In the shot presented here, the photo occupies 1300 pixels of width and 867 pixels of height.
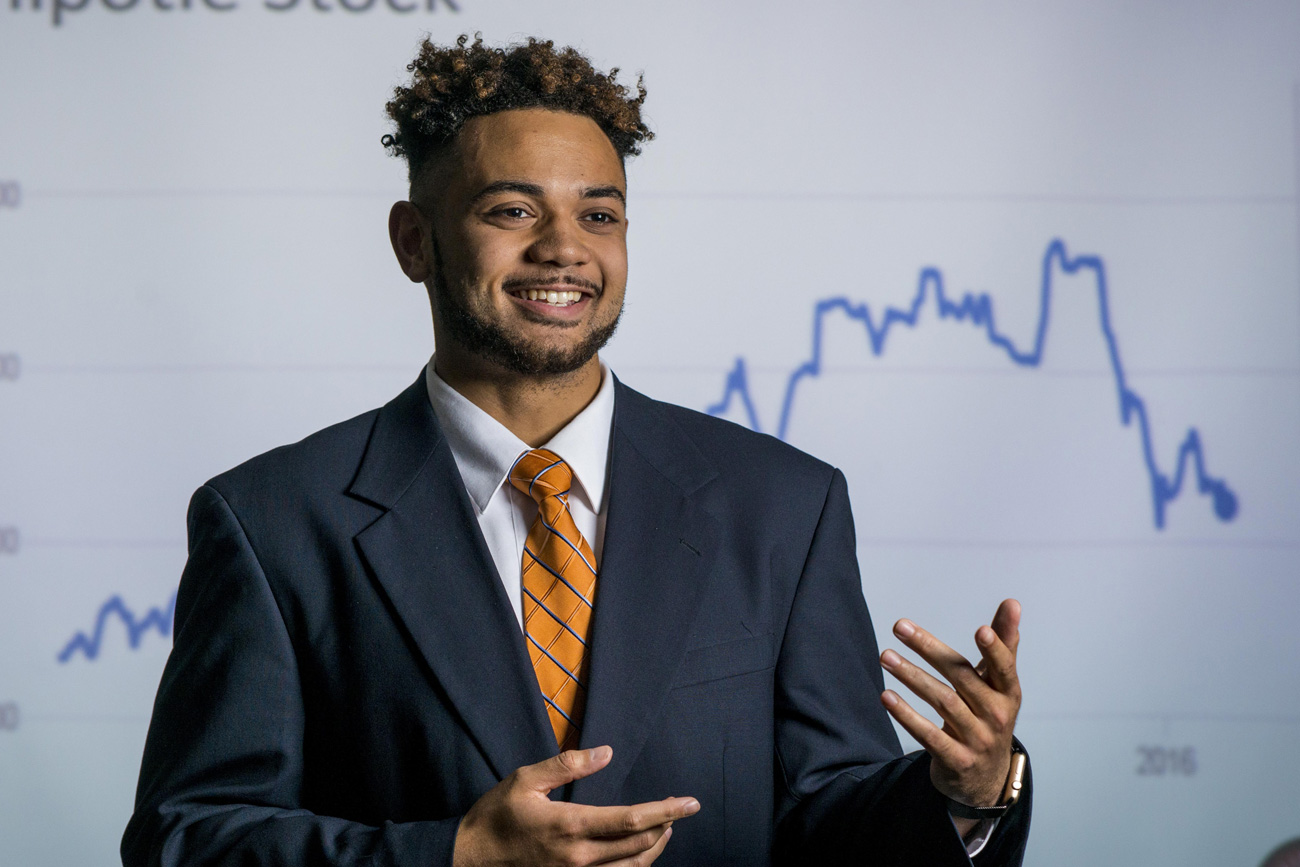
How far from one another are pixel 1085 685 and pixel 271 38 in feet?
5.76

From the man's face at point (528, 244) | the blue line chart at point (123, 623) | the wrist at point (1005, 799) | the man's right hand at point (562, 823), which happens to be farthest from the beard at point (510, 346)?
the blue line chart at point (123, 623)

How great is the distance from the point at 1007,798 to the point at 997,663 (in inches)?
6.4

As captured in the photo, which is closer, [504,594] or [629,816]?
[629,816]

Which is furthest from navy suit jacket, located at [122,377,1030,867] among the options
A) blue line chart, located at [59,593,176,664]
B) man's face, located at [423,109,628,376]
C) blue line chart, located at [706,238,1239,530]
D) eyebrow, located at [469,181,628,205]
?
blue line chart, located at [59,593,176,664]

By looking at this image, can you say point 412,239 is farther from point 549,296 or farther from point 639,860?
point 639,860

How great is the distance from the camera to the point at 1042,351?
6.89 feet

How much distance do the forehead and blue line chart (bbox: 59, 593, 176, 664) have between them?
3.75ft

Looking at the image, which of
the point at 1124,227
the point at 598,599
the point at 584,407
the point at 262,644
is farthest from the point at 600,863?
the point at 1124,227

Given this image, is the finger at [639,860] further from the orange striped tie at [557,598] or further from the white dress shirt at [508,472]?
the white dress shirt at [508,472]

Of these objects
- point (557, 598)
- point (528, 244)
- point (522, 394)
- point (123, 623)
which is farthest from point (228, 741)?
point (123, 623)

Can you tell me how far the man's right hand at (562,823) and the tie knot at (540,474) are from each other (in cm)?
33

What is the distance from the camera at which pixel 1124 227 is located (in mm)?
2100

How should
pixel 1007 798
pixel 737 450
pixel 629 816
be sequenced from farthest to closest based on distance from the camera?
1. pixel 737 450
2. pixel 1007 798
3. pixel 629 816

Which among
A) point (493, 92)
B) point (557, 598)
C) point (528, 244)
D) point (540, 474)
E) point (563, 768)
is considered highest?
point (493, 92)
